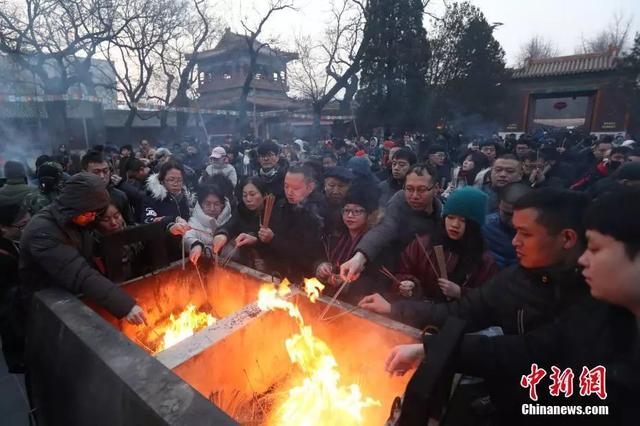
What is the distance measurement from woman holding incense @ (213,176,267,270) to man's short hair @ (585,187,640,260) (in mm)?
2718

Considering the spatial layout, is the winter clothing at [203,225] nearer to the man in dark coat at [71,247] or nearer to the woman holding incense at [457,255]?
the man in dark coat at [71,247]

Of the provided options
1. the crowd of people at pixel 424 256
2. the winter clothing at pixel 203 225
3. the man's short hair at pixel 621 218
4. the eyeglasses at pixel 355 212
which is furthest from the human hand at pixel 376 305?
the winter clothing at pixel 203 225

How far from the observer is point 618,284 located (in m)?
1.34

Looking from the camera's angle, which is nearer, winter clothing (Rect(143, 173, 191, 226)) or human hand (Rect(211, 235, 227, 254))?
human hand (Rect(211, 235, 227, 254))

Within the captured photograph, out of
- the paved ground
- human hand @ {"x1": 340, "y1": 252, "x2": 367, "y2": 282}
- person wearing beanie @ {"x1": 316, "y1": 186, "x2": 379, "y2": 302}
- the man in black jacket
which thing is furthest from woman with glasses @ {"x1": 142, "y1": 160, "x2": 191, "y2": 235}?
the man in black jacket

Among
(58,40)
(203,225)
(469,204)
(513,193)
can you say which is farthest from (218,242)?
(58,40)

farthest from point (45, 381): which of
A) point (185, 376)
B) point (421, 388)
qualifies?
point (421, 388)

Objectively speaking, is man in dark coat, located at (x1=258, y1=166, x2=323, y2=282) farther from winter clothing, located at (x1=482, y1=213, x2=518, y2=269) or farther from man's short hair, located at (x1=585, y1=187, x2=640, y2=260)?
man's short hair, located at (x1=585, y1=187, x2=640, y2=260)

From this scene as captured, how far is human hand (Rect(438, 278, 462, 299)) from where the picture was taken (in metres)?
2.43

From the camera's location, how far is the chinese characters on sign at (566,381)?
146 centimetres

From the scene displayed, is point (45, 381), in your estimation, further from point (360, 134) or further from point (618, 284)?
point (360, 134)

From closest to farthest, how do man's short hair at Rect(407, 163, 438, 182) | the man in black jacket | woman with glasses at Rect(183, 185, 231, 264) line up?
the man in black jacket < man's short hair at Rect(407, 163, 438, 182) < woman with glasses at Rect(183, 185, 231, 264)

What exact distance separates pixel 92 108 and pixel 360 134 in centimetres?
Answer: 1591

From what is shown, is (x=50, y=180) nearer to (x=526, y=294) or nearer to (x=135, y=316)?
(x=135, y=316)
